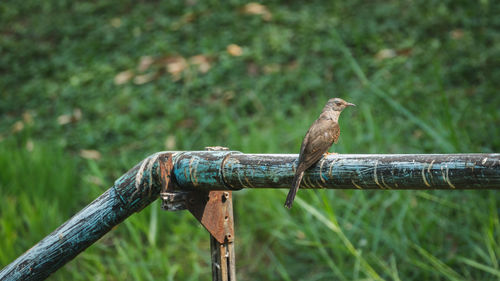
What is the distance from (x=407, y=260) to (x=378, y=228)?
266 millimetres

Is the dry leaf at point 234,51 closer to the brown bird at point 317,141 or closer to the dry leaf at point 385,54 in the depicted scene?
the dry leaf at point 385,54

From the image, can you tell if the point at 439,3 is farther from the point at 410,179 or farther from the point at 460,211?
the point at 410,179

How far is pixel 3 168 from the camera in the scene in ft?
16.4

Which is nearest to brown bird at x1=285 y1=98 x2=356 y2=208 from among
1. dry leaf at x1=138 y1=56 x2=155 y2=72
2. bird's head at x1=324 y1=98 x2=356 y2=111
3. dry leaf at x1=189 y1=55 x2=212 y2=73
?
bird's head at x1=324 y1=98 x2=356 y2=111

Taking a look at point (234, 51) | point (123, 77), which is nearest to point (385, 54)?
point (234, 51)

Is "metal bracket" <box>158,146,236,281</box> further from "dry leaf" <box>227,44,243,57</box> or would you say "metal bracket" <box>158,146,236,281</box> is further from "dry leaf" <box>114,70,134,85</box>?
"dry leaf" <box>114,70,134,85</box>

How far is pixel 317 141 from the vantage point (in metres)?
2.26

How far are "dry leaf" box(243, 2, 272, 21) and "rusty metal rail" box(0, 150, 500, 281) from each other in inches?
223

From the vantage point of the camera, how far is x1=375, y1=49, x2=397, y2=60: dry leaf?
609 cm

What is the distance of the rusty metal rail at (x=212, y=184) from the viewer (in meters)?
1.74

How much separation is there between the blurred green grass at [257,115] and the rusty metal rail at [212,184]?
0.86m

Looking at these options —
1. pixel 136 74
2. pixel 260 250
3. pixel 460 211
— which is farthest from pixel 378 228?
pixel 136 74

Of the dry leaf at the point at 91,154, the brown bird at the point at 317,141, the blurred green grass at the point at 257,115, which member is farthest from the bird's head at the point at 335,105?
the dry leaf at the point at 91,154

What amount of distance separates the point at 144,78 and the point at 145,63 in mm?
336
